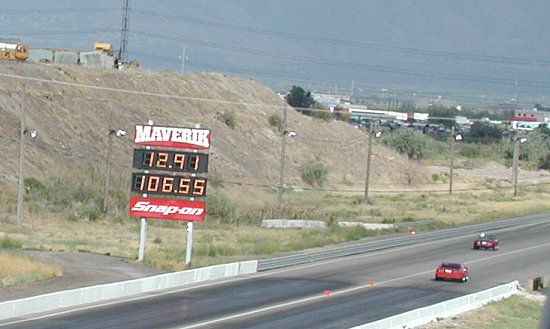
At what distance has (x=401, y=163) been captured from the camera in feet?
406

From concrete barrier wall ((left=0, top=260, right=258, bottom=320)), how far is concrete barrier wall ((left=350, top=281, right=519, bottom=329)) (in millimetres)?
8599

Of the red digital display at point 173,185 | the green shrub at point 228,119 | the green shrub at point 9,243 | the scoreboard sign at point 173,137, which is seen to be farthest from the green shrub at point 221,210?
the green shrub at point 228,119

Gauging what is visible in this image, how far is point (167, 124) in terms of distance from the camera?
10269cm

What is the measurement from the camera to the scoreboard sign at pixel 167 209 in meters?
42.0

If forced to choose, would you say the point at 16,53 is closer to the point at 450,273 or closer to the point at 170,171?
the point at 170,171

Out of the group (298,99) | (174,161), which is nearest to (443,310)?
(174,161)

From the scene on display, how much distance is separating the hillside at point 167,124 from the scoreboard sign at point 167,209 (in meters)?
24.7

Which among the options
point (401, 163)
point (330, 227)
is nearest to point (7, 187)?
point (330, 227)

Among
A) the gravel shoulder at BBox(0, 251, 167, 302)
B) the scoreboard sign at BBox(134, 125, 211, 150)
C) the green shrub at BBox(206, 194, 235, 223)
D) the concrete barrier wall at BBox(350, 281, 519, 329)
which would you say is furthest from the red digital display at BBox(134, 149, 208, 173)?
the green shrub at BBox(206, 194, 235, 223)

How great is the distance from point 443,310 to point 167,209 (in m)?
12.8

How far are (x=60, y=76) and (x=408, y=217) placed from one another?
39.0 m

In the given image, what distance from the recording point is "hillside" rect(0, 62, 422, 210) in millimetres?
83000

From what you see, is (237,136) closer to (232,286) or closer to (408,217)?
(408,217)

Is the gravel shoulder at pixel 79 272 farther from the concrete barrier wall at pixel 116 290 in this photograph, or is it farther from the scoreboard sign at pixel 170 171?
the scoreboard sign at pixel 170 171
